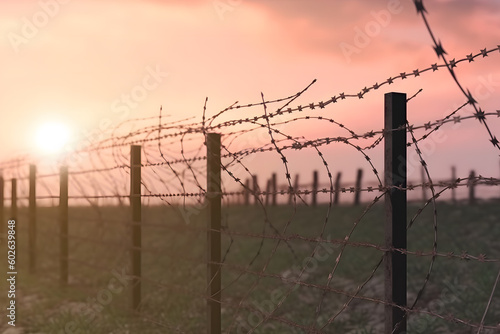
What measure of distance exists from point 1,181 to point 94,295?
8.51 m

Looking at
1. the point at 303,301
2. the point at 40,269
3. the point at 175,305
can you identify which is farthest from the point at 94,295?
the point at 40,269

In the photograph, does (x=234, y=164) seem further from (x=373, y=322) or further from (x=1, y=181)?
(x=1, y=181)

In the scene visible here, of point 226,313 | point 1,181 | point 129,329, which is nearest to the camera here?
point 129,329

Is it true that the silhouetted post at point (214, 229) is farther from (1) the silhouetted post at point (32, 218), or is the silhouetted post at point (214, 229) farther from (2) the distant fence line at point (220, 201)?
(1) the silhouetted post at point (32, 218)

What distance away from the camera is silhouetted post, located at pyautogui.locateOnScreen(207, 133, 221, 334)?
5871mm

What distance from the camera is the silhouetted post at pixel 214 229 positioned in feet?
19.3

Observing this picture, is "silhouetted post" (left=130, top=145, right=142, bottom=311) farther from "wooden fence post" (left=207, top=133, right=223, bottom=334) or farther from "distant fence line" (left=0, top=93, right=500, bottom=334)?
"wooden fence post" (left=207, top=133, right=223, bottom=334)

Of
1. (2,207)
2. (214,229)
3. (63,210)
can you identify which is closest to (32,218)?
(63,210)

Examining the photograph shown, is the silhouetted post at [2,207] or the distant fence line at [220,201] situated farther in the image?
the silhouetted post at [2,207]

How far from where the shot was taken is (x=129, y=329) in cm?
723

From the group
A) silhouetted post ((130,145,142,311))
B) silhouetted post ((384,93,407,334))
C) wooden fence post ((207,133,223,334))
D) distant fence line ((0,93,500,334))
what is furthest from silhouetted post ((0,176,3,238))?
silhouetted post ((384,93,407,334))

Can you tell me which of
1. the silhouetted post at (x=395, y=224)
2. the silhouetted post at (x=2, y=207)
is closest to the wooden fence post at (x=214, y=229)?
the silhouetted post at (x=395, y=224)

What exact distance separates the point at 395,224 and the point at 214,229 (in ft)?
8.38

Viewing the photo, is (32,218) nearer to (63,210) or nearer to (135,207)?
(63,210)
